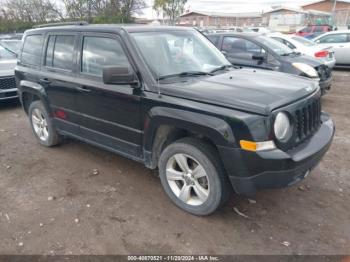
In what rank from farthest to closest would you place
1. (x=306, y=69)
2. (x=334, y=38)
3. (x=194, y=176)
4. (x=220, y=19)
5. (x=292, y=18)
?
(x=220, y=19)
(x=292, y=18)
(x=334, y=38)
(x=306, y=69)
(x=194, y=176)

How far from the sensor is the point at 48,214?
11.1ft

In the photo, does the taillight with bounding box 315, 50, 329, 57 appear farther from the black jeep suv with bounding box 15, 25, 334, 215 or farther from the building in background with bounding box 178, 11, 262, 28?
the building in background with bounding box 178, 11, 262, 28

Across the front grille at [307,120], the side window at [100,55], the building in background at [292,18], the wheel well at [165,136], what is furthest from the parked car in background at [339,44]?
the building in background at [292,18]

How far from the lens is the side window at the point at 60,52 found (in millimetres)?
4133

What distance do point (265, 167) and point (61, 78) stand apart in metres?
2.97

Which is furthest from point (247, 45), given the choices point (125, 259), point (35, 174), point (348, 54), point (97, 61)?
point (348, 54)

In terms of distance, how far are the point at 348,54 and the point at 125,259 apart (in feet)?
42.3

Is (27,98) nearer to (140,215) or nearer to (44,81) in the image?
(44,81)

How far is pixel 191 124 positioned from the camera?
9.59 feet

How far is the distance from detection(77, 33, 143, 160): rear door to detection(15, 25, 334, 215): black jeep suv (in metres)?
0.01

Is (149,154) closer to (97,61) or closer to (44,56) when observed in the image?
(97,61)

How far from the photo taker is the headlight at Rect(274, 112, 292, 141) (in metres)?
2.70

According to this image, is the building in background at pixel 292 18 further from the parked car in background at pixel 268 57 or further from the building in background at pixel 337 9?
the parked car in background at pixel 268 57

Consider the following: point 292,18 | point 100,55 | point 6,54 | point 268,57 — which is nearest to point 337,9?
point 292,18
